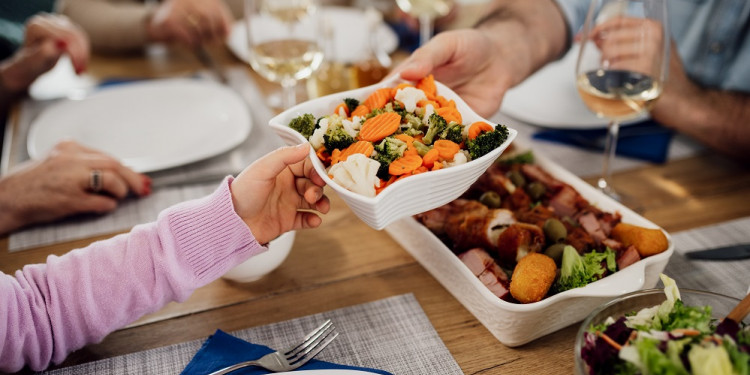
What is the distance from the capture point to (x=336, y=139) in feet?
2.72

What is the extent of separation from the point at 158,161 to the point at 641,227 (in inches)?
43.1

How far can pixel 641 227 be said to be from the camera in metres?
0.98

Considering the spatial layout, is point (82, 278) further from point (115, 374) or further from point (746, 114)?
Result: point (746, 114)

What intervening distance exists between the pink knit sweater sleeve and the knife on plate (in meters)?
0.83

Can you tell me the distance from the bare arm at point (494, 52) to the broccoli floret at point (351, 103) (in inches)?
5.0

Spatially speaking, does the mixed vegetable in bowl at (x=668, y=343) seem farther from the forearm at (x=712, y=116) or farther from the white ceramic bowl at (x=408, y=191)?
the forearm at (x=712, y=116)

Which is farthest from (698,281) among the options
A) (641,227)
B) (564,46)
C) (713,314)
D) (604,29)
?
(564,46)

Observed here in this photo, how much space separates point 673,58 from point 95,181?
1534mm

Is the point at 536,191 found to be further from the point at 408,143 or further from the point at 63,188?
the point at 63,188

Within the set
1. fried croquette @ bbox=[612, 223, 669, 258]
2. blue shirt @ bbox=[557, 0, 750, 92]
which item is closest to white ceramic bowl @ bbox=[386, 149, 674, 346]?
fried croquette @ bbox=[612, 223, 669, 258]

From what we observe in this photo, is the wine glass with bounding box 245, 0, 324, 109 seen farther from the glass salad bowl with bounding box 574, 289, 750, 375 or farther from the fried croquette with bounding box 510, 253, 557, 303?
the glass salad bowl with bounding box 574, 289, 750, 375

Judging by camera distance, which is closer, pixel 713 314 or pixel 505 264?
pixel 713 314

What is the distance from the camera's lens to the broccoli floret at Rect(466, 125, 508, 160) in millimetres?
811

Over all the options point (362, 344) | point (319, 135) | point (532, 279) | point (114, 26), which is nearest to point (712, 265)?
point (532, 279)
